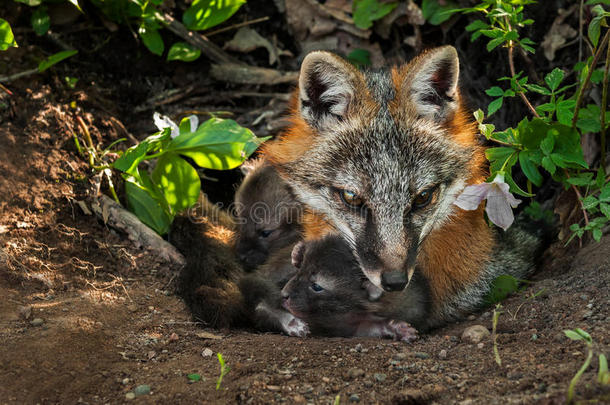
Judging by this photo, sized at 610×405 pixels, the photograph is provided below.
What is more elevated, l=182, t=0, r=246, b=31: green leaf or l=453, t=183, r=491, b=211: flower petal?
l=182, t=0, r=246, b=31: green leaf

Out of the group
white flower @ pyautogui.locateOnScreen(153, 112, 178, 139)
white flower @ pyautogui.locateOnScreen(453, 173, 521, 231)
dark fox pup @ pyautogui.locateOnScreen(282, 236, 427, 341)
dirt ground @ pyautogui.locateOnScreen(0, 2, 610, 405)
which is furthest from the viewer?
white flower @ pyautogui.locateOnScreen(153, 112, 178, 139)

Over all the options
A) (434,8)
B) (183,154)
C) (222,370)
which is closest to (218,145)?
(183,154)

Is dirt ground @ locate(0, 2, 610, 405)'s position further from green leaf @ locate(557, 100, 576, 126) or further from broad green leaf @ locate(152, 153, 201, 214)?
green leaf @ locate(557, 100, 576, 126)

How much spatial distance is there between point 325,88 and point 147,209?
7.97 ft

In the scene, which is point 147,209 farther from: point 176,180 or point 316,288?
point 316,288

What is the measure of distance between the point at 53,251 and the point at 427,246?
3.12 meters

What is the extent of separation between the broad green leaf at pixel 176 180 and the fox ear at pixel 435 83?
2094mm

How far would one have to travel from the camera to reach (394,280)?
3.88m

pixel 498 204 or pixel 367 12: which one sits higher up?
pixel 367 12

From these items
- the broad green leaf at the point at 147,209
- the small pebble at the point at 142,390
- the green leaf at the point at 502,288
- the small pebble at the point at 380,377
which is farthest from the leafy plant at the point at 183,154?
the green leaf at the point at 502,288

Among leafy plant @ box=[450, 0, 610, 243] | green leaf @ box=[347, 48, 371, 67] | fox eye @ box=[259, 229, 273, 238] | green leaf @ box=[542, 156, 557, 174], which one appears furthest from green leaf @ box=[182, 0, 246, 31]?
green leaf @ box=[542, 156, 557, 174]

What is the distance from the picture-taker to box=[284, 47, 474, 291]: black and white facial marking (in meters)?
4.05

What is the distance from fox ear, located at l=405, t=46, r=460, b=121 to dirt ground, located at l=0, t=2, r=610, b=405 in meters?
1.64

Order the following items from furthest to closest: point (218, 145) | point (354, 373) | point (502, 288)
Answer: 1. point (502, 288)
2. point (218, 145)
3. point (354, 373)
